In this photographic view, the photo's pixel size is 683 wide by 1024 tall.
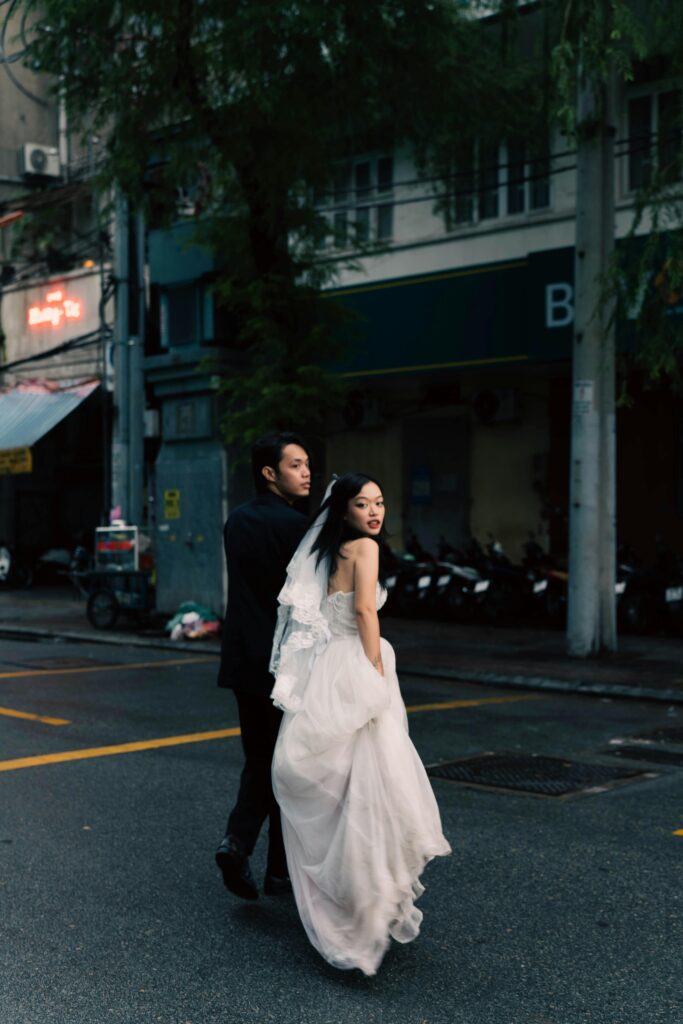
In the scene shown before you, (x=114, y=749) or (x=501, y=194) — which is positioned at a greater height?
(x=501, y=194)

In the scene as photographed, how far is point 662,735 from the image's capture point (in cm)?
936

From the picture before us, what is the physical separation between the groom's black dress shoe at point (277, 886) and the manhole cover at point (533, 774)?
2.36 metres

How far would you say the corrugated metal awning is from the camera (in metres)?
22.3

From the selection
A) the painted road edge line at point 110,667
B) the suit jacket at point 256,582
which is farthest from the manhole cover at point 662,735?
the painted road edge line at point 110,667

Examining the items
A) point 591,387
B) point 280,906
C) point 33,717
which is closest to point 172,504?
point 591,387

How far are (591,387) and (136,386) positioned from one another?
26.9ft

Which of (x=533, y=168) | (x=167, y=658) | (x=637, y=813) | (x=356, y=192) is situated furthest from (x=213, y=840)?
(x=356, y=192)

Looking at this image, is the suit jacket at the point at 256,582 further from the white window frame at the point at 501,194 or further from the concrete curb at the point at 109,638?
the white window frame at the point at 501,194

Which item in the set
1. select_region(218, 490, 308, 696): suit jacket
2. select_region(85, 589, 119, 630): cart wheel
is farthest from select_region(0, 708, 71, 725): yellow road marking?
select_region(85, 589, 119, 630): cart wheel

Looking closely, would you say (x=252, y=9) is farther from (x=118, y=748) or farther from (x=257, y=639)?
(x=257, y=639)

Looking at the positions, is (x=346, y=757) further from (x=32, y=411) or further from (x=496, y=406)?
(x=32, y=411)

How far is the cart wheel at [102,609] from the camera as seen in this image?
56.8ft

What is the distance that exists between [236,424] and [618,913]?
1129cm

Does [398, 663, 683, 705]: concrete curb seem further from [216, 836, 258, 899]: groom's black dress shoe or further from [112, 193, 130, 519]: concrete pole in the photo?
[112, 193, 130, 519]: concrete pole
